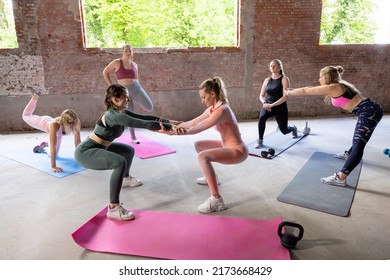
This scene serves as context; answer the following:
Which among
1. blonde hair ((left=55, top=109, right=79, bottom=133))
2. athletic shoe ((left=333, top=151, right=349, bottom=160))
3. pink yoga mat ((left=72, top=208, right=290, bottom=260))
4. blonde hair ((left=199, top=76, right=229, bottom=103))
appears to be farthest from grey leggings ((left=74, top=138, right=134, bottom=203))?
athletic shoe ((left=333, top=151, right=349, bottom=160))

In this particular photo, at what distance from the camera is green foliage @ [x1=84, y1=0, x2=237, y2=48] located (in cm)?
930

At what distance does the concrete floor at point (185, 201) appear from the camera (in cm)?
241

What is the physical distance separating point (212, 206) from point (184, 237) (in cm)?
54

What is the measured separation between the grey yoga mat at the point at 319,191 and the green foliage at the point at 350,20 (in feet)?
24.2

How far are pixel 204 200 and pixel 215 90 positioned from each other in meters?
1.15

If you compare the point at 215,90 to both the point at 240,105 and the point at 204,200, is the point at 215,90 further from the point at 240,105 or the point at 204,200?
the point at 240,105

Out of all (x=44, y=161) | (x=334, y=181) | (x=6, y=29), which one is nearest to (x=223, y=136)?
(x=334, y=181)

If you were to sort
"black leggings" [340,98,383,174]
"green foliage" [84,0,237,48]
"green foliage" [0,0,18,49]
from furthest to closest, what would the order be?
"green foliage" [84,0,237,48]
"green foliage" [0,0,18,49]
"black leggings" [340,98,383,174]

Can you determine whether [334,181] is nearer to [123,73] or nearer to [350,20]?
[123,73]

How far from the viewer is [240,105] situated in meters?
7.34

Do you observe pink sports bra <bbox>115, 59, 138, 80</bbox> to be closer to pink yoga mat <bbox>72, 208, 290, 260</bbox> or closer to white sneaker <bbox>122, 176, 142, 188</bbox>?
white sneaker <bbox>122, 176, 142, 188</bbox>

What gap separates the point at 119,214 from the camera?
2787 mm

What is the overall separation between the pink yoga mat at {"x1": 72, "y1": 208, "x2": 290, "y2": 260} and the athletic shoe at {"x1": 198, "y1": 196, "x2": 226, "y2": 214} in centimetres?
9

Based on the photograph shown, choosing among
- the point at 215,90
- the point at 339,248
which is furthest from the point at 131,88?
the point at 339,248
